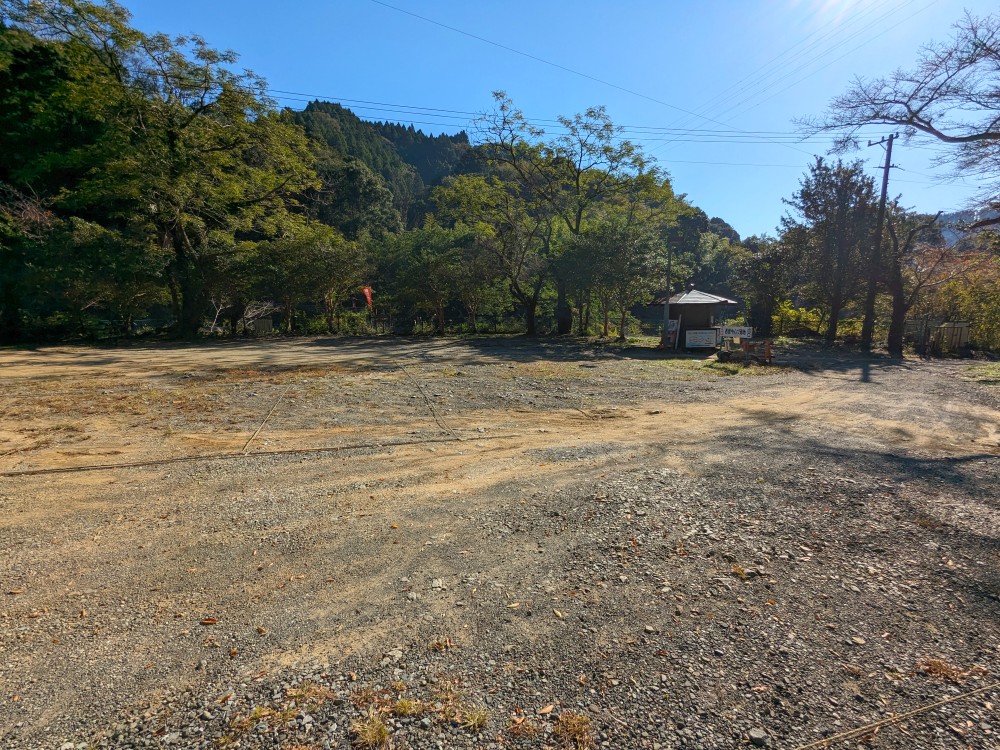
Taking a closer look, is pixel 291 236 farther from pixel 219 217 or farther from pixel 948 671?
pixel 948 671

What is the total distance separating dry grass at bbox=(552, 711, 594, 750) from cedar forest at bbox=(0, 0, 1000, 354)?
17.4 m

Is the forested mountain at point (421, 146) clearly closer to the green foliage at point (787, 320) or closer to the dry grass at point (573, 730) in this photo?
the green foliage at point (787, 320)

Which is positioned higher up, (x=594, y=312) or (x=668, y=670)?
(x=594, y=312)

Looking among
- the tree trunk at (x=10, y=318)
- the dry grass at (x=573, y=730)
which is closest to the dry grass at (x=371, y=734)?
the dry grass at (x=573, y=730)

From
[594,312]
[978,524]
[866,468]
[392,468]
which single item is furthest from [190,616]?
[594,312]

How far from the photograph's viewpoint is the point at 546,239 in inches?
862

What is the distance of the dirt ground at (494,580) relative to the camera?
77.2 inches

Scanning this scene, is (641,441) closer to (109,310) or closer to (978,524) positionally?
(978,524)

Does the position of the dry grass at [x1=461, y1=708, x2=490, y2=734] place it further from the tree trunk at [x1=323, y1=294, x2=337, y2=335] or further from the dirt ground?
the tree trunk at [x1=323, y1=294, x2=337, y2=335]

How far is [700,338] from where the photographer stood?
17438 millimetres

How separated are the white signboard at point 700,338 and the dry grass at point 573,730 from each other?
1708 cm

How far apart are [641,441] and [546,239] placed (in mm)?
17474

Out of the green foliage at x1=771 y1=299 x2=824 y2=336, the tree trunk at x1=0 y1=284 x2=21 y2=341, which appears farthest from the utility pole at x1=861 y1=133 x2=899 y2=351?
the tree trunk at x1=0 y1=284 x2=21 y2=341

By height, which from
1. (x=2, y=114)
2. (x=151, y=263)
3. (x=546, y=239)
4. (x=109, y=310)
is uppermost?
(x=2, y=114)
